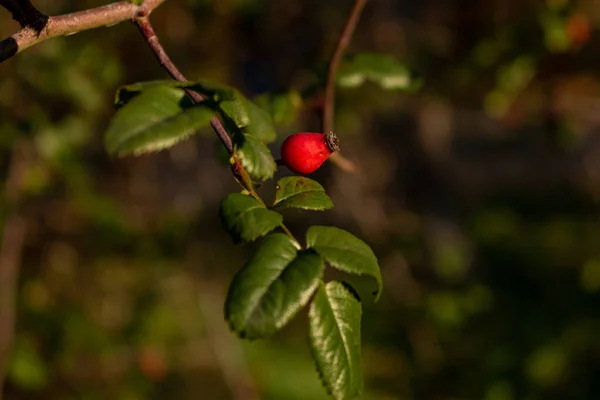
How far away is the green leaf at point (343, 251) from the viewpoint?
3.13 ft

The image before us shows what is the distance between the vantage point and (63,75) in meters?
2.60

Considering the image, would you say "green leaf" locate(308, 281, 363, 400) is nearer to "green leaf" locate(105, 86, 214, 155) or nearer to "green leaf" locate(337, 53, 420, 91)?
"green leaf" locate(105, 86, 214, 155)

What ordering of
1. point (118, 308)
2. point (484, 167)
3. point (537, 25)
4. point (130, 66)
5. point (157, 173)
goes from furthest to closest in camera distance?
point (484, 167) → point (157, 173) → point (130, 66) → point (118, 308) → point (537, 25)

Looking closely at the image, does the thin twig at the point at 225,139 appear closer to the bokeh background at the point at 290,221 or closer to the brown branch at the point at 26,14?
the brown branch at the point at 26,14

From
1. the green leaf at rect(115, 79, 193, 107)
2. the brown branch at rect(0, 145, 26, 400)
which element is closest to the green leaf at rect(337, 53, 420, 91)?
the green leaf at rect(115, 79, 193, 107)

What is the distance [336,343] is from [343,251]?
5.6 inches

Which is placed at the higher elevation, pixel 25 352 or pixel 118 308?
pixel 25 352

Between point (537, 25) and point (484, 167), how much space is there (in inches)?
266

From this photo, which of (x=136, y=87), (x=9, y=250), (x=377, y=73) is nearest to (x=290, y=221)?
(x=9, y=250)

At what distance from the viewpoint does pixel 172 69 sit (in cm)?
104

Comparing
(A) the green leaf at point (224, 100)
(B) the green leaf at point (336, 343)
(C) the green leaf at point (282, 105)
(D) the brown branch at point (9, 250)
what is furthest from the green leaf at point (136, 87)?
(D) the brown branch at point (9, 250)

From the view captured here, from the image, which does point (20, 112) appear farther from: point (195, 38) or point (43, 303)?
point (195, 38)

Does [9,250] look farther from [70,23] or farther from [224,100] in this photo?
[224,100]

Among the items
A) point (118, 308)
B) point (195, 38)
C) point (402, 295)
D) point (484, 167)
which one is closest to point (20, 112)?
point (118, 308)
